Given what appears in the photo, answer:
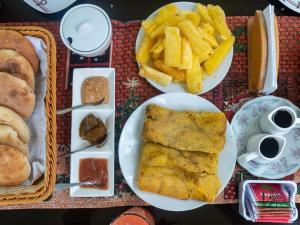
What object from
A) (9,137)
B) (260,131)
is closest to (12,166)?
(9,137)

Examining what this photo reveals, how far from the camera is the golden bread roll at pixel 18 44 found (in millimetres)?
1090

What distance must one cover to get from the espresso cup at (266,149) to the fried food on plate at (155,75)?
0.34 meters

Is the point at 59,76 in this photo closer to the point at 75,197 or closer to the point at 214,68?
the point at 75,197

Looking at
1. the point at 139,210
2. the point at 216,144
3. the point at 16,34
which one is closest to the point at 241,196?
the point at 216,144

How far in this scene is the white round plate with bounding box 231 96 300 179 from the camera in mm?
1297

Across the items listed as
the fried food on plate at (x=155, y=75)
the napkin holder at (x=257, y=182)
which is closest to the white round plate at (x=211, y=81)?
the fried food on plate at (x=155, y=75)

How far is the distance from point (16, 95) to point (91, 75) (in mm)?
345

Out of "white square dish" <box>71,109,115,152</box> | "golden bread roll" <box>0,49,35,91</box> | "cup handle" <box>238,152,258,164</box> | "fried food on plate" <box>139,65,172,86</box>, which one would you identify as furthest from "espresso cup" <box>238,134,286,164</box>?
"golden bread roll" <box>0,49,35,91</box>

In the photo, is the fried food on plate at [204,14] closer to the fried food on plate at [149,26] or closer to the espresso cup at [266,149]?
the fried food on plate at [149,26]

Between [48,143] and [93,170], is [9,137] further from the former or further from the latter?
[93,170]

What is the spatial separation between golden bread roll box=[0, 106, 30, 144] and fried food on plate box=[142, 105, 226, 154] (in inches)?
14.2

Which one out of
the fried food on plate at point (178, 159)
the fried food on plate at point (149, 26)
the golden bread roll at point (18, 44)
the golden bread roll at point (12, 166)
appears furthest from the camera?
the fried food on plate at point (149, 26)

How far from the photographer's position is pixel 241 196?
4.20ft

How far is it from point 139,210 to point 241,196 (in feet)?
1.10
